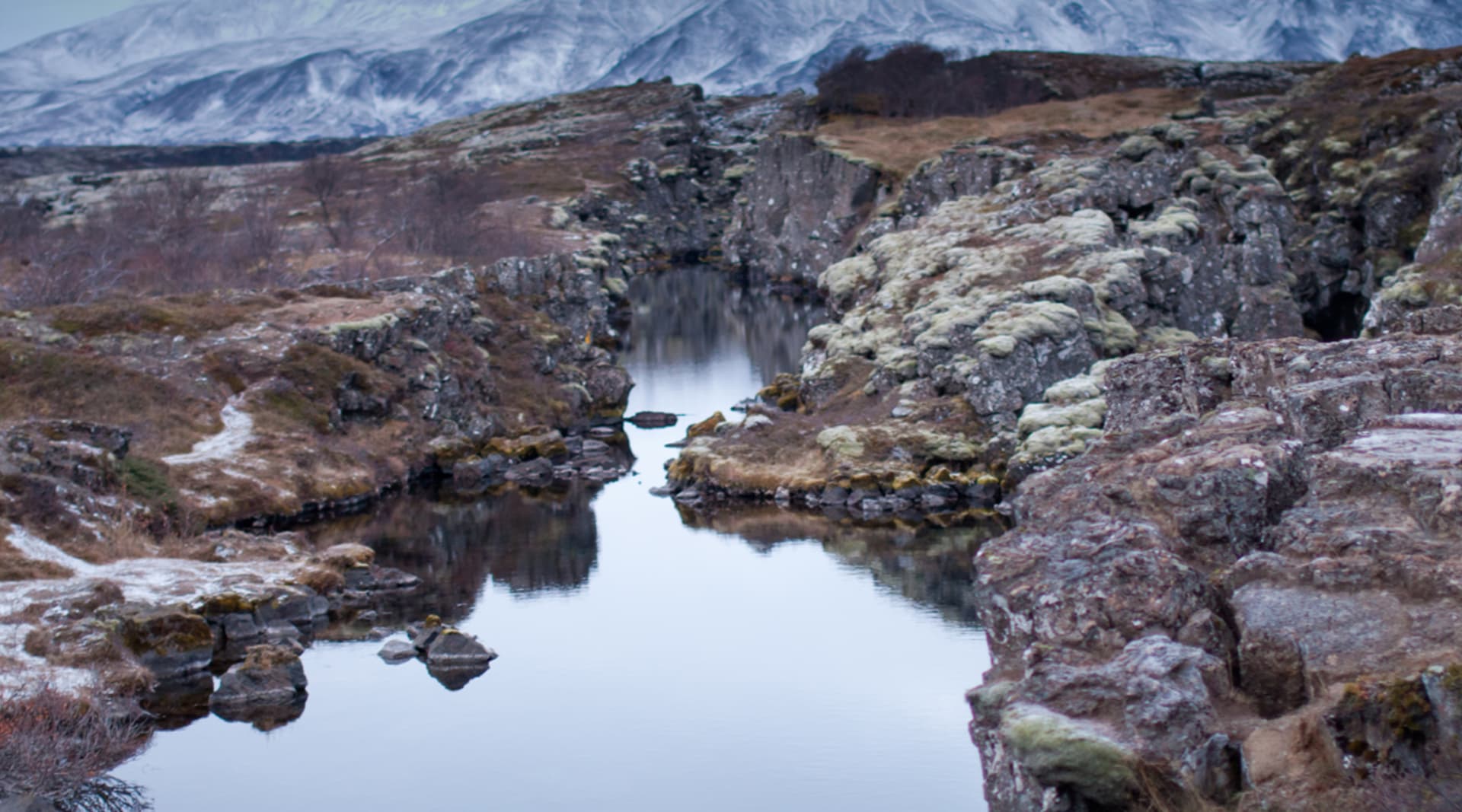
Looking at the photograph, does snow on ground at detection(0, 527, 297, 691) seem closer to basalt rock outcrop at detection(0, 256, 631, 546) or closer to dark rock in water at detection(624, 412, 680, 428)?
basalt rock outcrop at detection(0, 256, 631, 546)

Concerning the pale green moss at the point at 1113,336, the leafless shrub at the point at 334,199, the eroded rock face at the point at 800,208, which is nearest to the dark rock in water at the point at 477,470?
the pale green moss at the point at 1113,336

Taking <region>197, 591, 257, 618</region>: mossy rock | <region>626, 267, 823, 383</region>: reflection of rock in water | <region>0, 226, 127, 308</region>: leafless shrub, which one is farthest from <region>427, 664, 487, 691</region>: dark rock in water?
<region>626, 267, 823, 383</region>: reflection of rock in water

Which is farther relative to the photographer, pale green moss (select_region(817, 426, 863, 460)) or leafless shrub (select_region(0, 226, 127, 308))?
leafless shrub (select_region(0, 226, 127, 308))

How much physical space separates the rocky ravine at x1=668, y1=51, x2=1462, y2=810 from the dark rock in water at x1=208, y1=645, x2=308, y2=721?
19465mm

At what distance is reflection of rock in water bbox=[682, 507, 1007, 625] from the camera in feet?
145

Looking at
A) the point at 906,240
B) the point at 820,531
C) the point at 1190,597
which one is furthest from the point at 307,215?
the point at 1190,597

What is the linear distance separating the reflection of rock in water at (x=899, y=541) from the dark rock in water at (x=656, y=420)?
18756 millimetres

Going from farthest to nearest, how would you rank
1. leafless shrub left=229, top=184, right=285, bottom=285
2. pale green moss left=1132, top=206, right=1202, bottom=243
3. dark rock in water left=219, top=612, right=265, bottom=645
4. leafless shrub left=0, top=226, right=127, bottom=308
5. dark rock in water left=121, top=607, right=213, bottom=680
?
leafless shrub left=229, top=184, right=285, bottom=285, pale green moss left=1132, top=206, right=1202, bottom=243, leafless shrub left=0, top=226, right=127, bottom=308, dark rock in water left=219, top=612, right=265, bottom=645, dark rock in water left=121, top=607, right=213, bottom=680

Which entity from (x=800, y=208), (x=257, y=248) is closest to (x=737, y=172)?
(x=800, y=208)

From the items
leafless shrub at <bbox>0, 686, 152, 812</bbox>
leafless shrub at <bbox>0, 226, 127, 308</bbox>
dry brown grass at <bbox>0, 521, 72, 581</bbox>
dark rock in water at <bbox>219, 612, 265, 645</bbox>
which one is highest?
leafless shrub at <bbox>0, 226, 127, 308</bbox>

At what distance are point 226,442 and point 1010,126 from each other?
82766mm

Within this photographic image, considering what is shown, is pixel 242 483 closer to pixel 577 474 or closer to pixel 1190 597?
pixel 577 474

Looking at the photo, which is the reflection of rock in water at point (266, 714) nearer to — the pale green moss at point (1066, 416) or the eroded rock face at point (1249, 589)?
the eroded rock face at point (1249, 589)

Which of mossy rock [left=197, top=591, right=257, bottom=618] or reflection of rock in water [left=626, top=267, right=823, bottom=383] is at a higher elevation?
reflection of rock in water [left=626, top=267, right=823, bottom=383]
